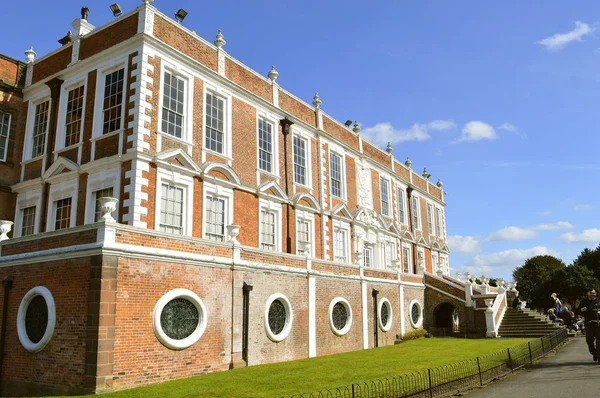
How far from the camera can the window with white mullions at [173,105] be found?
1805cm

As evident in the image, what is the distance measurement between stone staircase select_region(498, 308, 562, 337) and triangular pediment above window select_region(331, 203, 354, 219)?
35.9ft

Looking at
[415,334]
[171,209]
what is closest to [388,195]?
[415,334]

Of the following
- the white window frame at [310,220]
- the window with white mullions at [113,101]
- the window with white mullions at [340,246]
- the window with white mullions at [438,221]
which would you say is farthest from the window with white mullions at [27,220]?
the window with white mullions at [438,221]

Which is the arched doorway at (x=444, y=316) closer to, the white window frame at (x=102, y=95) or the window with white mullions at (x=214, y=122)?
the window with white mullions at (x=214, y=122)

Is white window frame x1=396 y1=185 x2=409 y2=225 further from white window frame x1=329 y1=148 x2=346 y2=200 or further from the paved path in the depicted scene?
the paved path

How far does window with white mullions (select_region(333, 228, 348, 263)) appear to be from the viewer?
88.9 ft

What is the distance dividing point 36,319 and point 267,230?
10331 millimetres

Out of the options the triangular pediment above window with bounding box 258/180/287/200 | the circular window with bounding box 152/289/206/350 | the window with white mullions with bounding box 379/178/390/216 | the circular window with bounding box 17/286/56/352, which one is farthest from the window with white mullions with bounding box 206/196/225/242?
the window with white mullions with bounding box 379/178/390/216

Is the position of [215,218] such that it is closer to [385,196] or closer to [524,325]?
[385,196]

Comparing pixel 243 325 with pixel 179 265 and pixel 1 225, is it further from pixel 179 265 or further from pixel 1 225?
pixel 1 225

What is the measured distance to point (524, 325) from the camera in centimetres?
2859

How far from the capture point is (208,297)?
14648 millimetres

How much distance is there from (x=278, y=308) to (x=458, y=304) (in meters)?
16.0

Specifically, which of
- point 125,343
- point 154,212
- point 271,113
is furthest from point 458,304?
point 125,343
